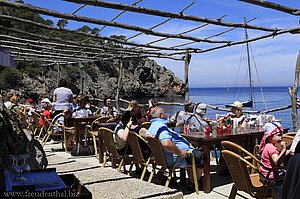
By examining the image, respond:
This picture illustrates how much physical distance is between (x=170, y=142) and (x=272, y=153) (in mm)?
1234

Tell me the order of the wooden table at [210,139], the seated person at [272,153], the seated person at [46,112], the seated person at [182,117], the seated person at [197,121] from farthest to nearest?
the seated person at [46,112], the seated person at [182,117], the seated person at [197,121], the wooden table at [210,139], the seated person at [272,153]

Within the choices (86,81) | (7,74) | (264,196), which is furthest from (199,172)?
(86,81)

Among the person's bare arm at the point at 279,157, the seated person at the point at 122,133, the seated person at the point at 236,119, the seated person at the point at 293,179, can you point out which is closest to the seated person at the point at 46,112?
the seated person at the point at 122,133

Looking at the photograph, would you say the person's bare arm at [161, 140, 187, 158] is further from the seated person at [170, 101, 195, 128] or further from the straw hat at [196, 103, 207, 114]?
the seated person at [170, 101, 195, 128]

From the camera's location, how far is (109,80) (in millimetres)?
51594

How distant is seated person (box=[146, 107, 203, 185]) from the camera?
4.47 meters

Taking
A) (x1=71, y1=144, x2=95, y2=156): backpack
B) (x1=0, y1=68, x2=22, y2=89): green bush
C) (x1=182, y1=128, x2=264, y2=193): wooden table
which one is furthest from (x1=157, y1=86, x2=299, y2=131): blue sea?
(x1=0, y1=68, x2=22, y2=89): green bush

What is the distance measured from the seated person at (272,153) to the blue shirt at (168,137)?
1.08 metres

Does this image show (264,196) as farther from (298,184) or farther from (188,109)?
(188,109)

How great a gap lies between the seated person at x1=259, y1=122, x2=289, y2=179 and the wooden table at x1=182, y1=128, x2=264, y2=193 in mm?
999

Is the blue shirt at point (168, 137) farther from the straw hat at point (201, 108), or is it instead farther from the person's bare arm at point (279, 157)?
the person's bare arm at point (279, 157)

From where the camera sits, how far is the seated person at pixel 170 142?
4.47 meters

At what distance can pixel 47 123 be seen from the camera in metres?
8.29
